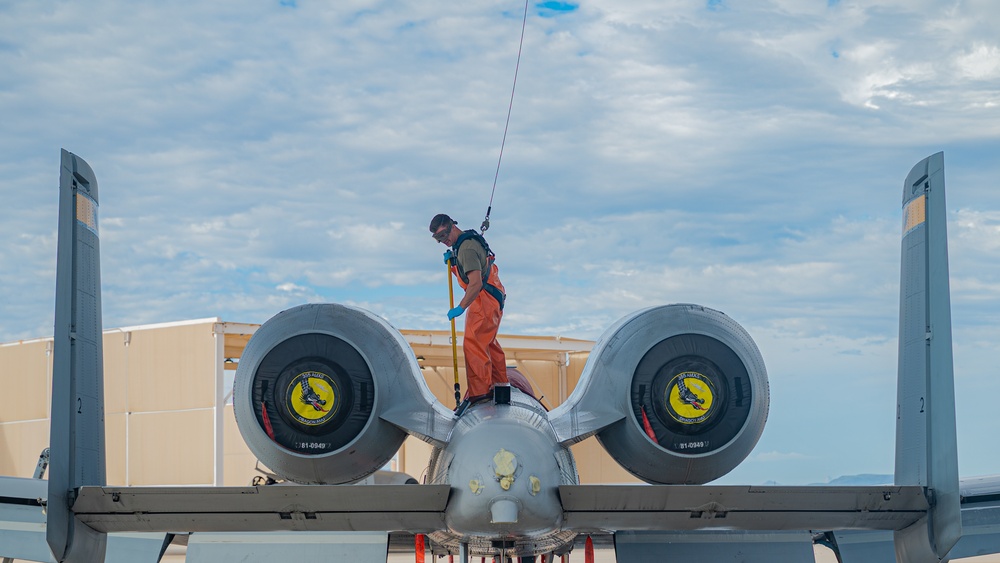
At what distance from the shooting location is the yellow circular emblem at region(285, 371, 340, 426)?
665 cm

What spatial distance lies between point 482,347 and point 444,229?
0.99m

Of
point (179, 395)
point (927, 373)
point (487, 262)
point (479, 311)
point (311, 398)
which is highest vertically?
point (179, 395)

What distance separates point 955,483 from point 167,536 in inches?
211

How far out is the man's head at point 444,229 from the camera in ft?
26.2

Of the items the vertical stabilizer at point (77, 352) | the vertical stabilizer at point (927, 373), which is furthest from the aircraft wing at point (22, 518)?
the vertical stabilizer at point (927, 373)

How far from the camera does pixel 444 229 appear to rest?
798 centimetres

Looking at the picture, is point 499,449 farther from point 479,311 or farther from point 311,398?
point 479,311

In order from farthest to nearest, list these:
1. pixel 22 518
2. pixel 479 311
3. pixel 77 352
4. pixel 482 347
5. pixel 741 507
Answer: pixel 479 311
pixel 482 347
pixel 22 518
pixel 77 352
pixel 741 507

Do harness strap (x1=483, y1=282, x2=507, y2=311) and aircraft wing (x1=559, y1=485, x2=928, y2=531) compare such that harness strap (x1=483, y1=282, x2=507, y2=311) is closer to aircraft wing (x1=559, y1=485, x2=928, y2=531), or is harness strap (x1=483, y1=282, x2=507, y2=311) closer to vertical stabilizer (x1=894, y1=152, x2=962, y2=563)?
aircraft wing (x1=559, y1=485, x2=928, y2=531)

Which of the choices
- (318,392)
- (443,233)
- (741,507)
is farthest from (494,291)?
(741,507)

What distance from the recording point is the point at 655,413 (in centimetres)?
689

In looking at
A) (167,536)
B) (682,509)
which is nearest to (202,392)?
(167,536)

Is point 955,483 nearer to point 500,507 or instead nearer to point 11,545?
point 500,507

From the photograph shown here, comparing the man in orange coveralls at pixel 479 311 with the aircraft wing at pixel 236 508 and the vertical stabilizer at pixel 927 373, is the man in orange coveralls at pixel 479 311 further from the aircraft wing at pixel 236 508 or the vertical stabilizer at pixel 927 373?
the vertical stabilizer at pixel 927 373
